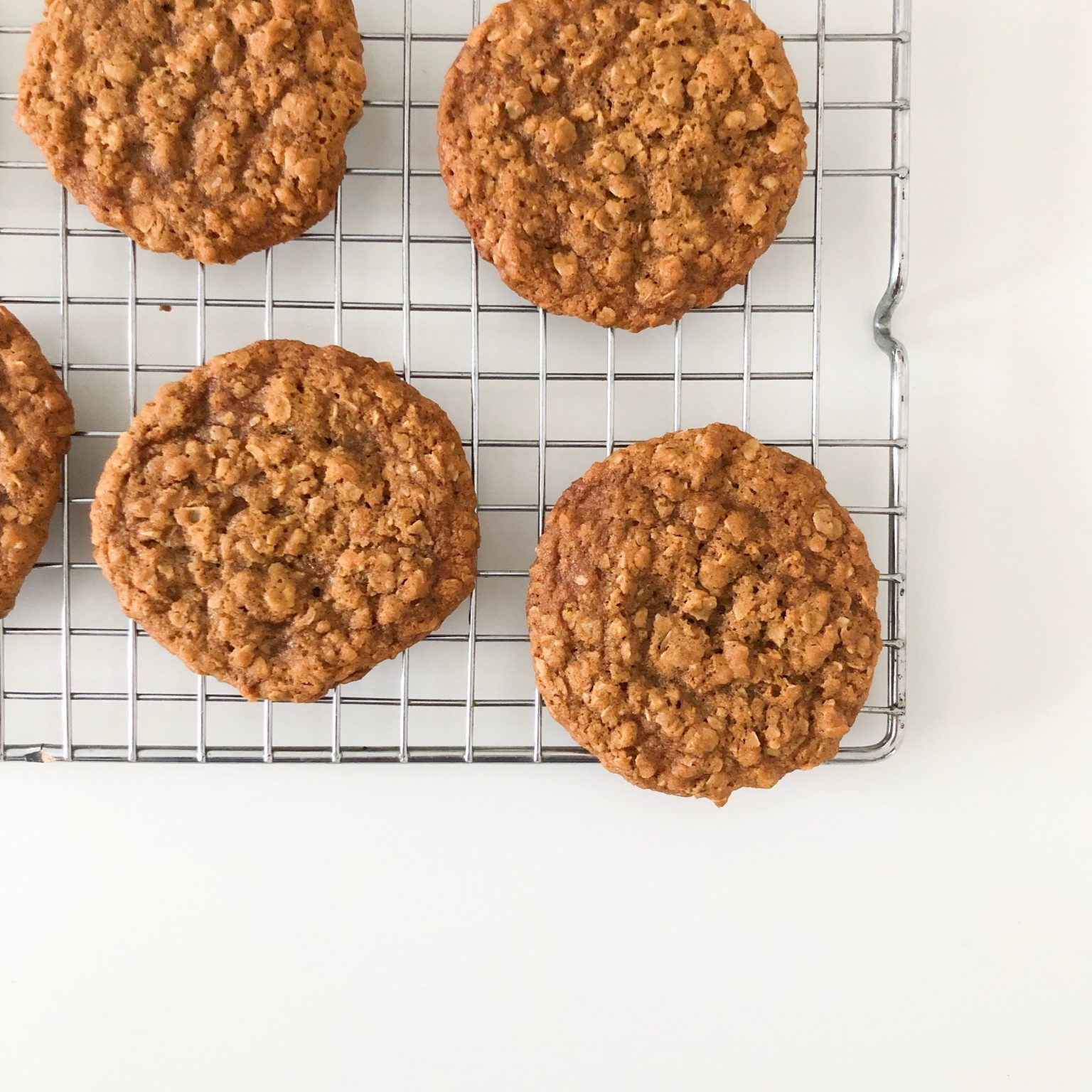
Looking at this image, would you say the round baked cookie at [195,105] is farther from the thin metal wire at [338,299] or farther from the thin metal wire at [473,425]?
the thin metal wire at [473,425]

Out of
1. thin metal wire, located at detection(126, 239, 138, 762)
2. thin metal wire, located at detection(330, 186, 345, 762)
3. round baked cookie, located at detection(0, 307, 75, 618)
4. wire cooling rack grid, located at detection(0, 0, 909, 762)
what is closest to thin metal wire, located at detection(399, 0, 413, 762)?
wire cooling rack grid, located at detection(0, 0, 909, 762)

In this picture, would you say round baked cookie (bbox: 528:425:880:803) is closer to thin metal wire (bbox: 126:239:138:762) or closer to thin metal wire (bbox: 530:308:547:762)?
thin metal wire (bbox: 530:308:547:762)

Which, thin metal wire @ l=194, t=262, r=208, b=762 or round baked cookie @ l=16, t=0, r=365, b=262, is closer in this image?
round baked cookie @ l=16, t=0, r=365, b=262

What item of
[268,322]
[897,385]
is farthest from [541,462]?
[897,385]

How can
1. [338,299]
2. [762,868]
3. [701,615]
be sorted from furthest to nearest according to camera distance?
1. [762,868]
2. [338,299]
3. [701,615]

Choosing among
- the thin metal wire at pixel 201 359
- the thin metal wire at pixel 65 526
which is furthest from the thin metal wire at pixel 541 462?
the thin metal wire at pixel 65 526

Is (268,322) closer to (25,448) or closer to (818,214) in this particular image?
(25,448)

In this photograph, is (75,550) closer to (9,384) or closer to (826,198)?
(9,384)
